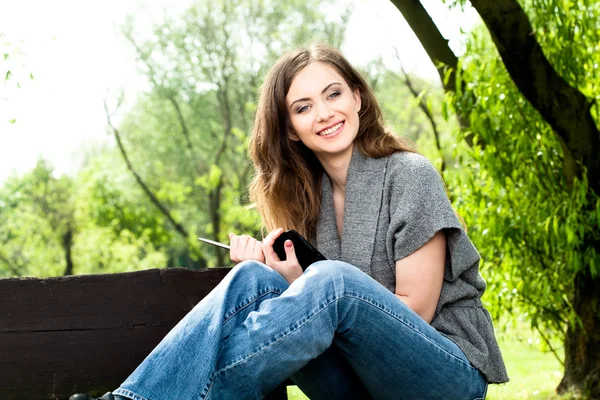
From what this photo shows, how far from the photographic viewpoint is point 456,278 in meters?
2.43

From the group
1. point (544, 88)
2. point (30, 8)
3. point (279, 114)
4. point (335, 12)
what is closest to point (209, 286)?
point (279, 114)

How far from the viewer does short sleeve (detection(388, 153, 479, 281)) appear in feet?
7.74

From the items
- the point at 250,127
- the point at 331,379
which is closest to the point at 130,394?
the point at 331,379

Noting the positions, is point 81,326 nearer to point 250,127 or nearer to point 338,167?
point 338,167

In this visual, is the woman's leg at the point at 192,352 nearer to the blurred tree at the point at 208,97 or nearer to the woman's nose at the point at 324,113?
the woman's nose at the point at 324,113

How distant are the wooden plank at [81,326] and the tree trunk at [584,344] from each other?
2678 millimetres

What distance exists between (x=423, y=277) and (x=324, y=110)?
0.68 meters

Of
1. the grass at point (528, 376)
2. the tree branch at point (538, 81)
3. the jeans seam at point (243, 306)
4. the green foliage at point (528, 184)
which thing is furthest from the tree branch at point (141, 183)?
the jeans seam at point (243, 306)

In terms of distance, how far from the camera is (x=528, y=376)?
6617 millimetres

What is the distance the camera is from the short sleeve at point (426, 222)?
92.9 inches

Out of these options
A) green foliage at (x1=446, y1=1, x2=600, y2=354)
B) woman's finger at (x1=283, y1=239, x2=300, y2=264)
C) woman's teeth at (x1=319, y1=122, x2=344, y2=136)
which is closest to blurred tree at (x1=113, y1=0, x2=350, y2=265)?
green foliage at (x1=446, y1=1, x2=600, y2=354)

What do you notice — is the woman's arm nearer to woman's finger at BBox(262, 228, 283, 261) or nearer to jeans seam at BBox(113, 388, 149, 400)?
woman's finger at BBox(262, 228, 283, 261)

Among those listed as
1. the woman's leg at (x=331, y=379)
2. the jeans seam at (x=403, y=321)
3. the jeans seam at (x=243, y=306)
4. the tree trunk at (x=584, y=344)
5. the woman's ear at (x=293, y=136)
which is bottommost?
the tree trunk at (x=584, y=344)

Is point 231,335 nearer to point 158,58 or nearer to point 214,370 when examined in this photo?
point 214,370
